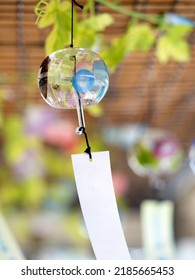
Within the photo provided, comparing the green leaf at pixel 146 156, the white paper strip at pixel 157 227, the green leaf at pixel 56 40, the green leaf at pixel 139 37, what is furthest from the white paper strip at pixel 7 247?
the green leaf at pixel 146 156

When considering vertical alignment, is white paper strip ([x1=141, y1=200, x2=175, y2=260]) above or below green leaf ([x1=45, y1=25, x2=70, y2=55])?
above

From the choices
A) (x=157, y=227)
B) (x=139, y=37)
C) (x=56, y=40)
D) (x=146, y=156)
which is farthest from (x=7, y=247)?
(x=146, y=156)

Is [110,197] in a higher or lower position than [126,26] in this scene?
lower

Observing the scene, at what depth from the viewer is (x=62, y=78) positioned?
0.58m

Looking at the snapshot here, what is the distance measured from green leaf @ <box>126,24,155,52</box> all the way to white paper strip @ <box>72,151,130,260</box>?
0.51 meters

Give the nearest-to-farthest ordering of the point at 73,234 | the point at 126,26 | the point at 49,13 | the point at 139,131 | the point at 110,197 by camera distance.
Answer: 1. the point at 110,197
2. the point at 49,13
3. the point at 126,26
4. the point at 139,131
5. the point at 73,234

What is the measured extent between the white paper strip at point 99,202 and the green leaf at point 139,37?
20.2 inches

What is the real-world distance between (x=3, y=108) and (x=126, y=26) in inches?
31.5

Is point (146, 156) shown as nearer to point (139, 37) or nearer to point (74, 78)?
point (139, 37)

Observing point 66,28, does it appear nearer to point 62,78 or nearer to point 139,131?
point 62,78

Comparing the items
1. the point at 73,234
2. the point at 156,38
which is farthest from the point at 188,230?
the point at 156,38

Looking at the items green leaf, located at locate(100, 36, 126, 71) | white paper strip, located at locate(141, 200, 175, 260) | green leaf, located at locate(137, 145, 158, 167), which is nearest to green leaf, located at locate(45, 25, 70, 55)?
green leaf, located at locate(100, 36, 126, 71)

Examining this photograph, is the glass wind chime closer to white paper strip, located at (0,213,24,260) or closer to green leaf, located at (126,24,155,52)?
white paper strip, located at (0,213,24,260)

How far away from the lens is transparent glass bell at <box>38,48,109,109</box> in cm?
58
